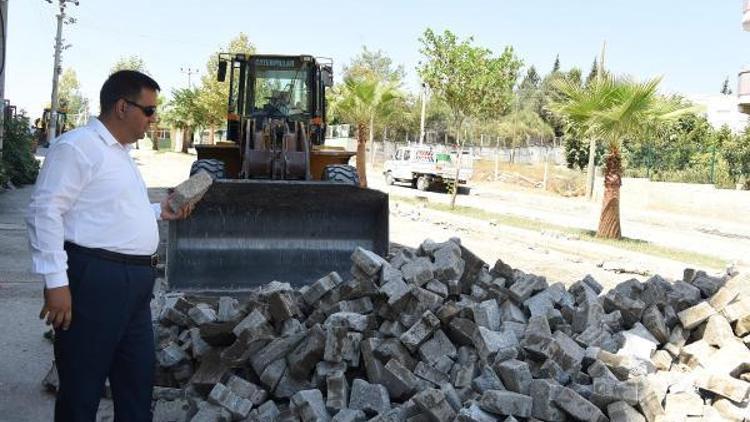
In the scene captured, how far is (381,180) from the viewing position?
36469 mm

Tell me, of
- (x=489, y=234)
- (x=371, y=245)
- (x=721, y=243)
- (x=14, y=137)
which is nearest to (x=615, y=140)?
(x=489, y=234)

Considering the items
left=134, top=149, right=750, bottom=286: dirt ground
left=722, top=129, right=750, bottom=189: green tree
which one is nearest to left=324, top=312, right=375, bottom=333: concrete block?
left=134, top=149, right=750, bottom=286: dirt ground

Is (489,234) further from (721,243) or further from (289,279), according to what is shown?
(289,279)

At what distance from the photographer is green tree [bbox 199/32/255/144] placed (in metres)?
48.0

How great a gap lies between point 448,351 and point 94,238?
220 cm

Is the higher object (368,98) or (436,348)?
(368,98)

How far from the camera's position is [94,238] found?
320 cm

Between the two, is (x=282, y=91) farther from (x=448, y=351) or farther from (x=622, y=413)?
(x=622, y=413)

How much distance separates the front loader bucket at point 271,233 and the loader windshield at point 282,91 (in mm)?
4758

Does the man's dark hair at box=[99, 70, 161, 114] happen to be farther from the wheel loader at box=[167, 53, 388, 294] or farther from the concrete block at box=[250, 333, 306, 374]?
the wheel loader at box=[167, 53, 388, 294]

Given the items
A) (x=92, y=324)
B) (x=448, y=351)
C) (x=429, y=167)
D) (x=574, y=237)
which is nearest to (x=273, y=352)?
(x=448, y=351)

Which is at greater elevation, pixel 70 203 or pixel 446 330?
pixel 70 203

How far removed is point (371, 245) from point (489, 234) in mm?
8943

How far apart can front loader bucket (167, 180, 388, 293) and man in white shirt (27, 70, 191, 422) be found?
11.2ft
